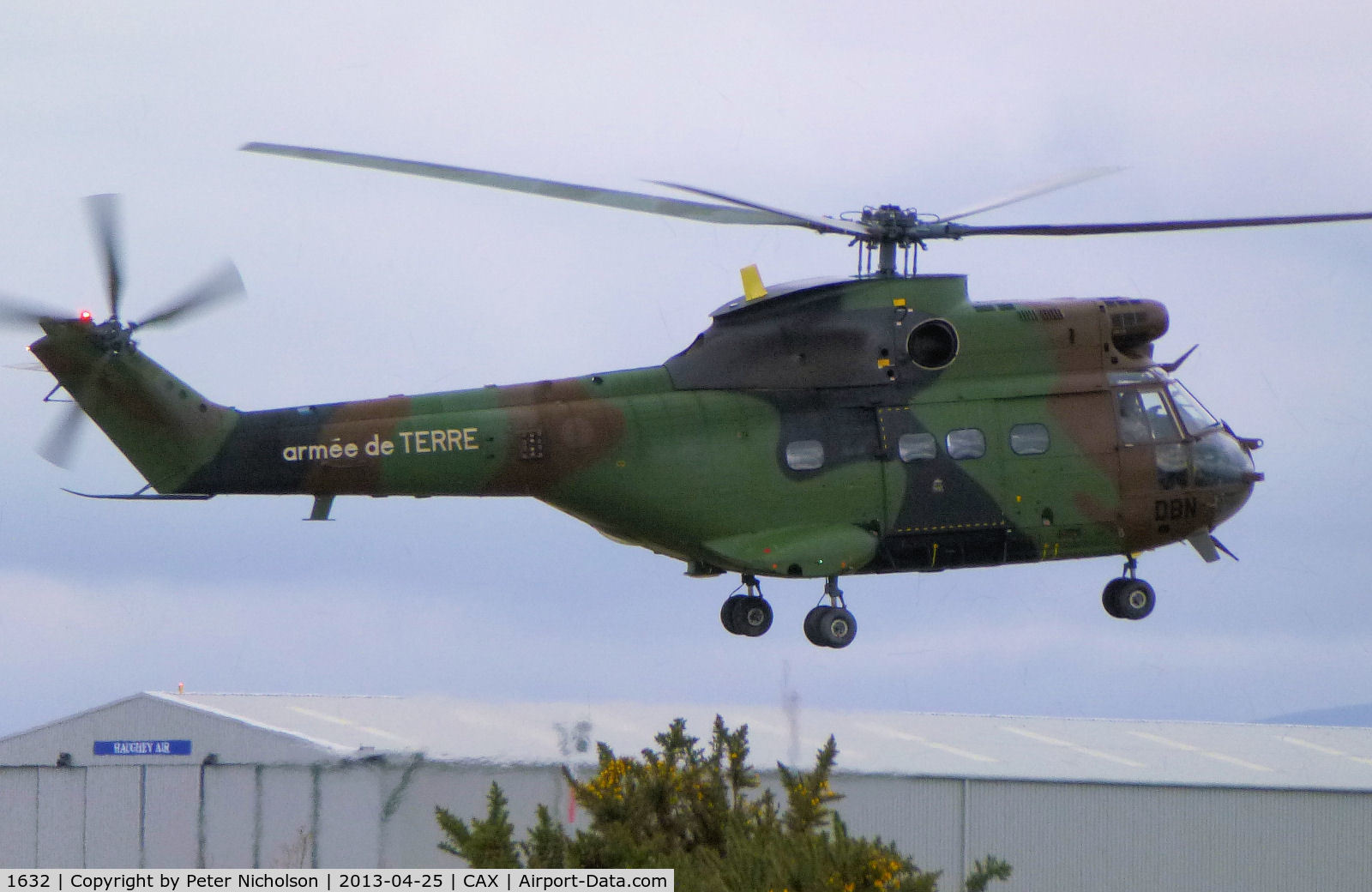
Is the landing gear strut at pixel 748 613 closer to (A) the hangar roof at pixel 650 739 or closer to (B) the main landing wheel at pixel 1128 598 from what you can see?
(B) the main landing wheel at pixel 1128 598

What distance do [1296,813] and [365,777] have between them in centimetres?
2111

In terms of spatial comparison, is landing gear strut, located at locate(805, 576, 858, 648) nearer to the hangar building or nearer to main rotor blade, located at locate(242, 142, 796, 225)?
main rotor blade, located at locate(242, 142, 796, 225)

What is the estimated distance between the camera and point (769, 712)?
45188 mm

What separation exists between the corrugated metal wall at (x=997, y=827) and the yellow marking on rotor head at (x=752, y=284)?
17409 millimetres

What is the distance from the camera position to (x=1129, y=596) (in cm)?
2755

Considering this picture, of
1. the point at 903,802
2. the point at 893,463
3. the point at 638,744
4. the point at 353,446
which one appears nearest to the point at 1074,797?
the point at 903,802

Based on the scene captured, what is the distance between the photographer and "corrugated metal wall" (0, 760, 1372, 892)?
41438mm

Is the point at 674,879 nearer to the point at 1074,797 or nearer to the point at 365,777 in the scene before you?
the point at 365,777

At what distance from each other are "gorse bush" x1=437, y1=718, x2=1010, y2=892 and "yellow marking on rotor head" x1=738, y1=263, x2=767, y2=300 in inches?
282

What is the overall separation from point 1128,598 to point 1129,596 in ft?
0.09

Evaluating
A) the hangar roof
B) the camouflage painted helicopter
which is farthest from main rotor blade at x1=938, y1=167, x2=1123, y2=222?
the hangar roof

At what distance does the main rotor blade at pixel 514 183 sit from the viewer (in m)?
22.1

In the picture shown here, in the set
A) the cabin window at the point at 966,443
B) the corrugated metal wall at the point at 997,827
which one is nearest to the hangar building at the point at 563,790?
the corrugated metal wall at the point at 997,827
